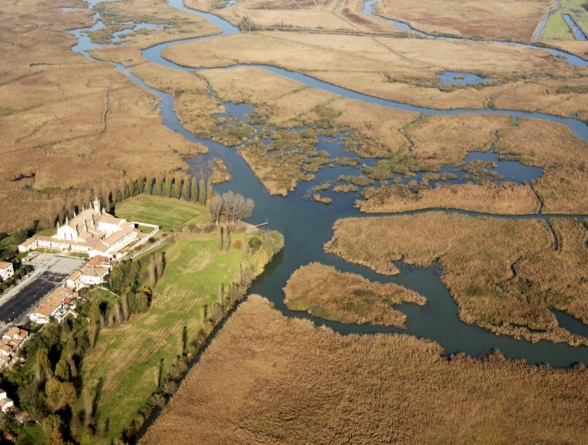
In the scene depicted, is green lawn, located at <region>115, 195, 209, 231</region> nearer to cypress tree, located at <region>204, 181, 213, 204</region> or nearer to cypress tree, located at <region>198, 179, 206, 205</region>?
cypress tree, located at <region>198, 179, 206, 205</region>

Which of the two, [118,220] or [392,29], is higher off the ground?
[392,29]

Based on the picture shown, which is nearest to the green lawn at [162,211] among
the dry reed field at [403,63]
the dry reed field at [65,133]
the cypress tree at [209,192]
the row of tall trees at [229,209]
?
the cypress tree at [209,192]

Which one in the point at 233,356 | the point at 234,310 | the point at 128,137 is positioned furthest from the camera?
the point at 128,137

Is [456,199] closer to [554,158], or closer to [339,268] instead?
[339,268]

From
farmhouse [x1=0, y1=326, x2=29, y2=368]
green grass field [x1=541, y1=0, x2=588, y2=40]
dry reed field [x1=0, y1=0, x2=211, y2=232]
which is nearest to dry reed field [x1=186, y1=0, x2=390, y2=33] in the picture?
green grass field [x1=541, y1=0, x2=588, y2=40]

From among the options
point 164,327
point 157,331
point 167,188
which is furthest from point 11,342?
point 167,188

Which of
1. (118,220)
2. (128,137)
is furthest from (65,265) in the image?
(128,137)

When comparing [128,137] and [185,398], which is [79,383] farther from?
[128,137]
